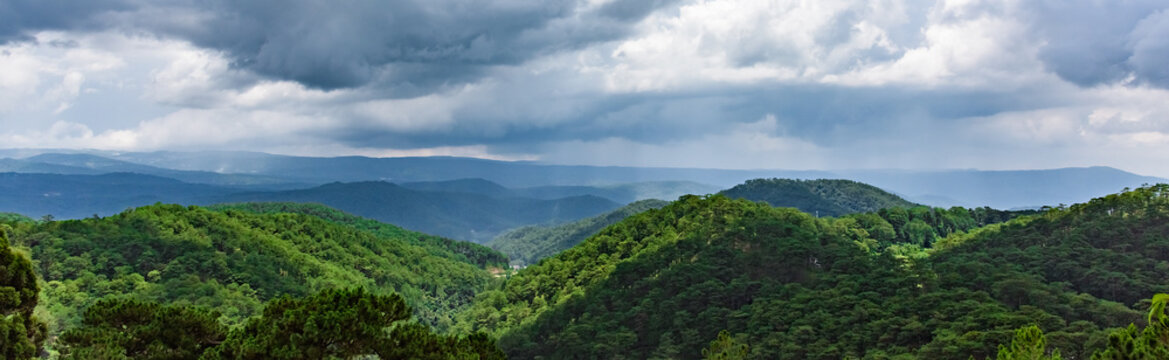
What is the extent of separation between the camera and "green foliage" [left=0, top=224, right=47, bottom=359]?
1900 centimetres

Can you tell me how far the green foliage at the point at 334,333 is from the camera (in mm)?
18641

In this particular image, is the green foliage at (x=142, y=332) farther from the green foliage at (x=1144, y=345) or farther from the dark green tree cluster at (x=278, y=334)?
the green foliage at (x=1144, y=345)

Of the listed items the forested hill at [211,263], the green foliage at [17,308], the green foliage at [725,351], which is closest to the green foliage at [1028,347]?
the green foliage at [725,351]

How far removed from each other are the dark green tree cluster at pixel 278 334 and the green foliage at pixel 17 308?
3.41 ft

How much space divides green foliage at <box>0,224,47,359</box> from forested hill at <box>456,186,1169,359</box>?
38.3 m

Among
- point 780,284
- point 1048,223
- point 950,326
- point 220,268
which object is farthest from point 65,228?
point 1048,223

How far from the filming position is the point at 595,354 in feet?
176

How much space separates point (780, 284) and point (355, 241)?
329ft

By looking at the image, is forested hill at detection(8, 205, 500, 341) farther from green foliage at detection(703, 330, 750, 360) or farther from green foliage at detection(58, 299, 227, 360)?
green foliage at detection(58, 299, 227, 360)

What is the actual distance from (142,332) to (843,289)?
45.4 m

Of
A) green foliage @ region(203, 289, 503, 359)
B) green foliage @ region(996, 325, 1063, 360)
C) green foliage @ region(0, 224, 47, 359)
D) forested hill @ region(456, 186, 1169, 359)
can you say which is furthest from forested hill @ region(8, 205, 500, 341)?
green foliage @ region(996, 325, 1063, 360)

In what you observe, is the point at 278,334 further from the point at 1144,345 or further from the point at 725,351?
the point at 1144,345

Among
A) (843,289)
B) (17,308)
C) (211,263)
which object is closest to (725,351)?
(843,289)

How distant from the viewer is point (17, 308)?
67.7 ft
